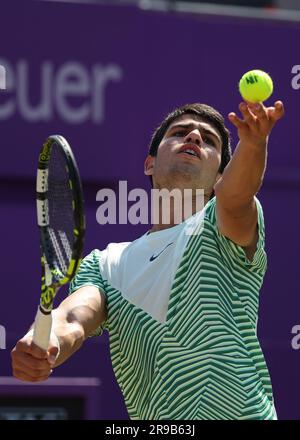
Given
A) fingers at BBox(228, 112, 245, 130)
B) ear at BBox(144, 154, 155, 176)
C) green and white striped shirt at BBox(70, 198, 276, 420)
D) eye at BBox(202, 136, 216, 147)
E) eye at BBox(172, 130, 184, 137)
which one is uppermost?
fingers at BBox(228, 112, 245, 130)

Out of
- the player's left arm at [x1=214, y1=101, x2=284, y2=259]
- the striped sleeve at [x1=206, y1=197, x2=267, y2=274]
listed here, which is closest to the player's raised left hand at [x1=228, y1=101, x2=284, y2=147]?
the player's left arm at [x1=214, y1=101, x2=284, y2=259]

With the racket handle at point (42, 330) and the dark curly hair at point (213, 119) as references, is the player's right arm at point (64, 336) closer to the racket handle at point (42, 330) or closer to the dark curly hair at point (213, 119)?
the racket handle at point (42, 330)

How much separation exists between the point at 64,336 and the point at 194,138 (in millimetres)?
844

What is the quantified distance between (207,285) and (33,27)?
258 centimetres

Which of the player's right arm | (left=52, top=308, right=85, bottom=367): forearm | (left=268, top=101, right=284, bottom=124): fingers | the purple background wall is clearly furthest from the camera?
the purple background wall

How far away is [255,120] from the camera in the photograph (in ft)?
11.3

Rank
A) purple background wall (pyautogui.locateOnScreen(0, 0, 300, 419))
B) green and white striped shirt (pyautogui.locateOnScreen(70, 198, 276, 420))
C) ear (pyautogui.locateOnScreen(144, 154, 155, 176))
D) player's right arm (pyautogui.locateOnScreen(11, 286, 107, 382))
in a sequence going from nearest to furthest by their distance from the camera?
1. player's right arm (pyautogui.locateOnScreen(11, 286, 107, 382))
2. green and white striped shirt (pyautogui.locateOnScreen(70, 198, 276, 420))
3. ear (pyautogui.locateOnScreen(144, 154, 155, 176))
4. purple background wall (pyautogui.locateOnScreen(0, 0, 300, 419))

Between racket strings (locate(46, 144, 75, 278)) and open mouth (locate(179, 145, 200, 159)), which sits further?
open mouth (locate(179, 145, 200, 159))

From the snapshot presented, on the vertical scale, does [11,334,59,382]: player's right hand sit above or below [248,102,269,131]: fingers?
below

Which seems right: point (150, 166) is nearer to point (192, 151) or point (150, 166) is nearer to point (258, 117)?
point (192, 151)

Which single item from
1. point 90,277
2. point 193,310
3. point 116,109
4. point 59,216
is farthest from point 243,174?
point 116,109

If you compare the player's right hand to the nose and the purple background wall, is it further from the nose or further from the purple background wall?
the purple background wall

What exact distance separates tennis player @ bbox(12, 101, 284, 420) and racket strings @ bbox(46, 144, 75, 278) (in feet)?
0.79

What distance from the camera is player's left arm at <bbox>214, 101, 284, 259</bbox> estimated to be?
3459 mm
